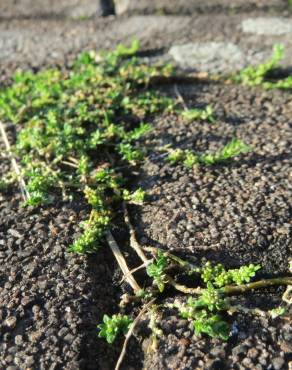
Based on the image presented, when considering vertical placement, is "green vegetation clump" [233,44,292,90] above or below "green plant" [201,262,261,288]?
above

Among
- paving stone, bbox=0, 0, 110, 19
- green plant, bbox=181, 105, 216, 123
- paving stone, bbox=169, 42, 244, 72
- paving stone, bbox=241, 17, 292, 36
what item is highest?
paving stone, bbox=0, 0, 110, 19

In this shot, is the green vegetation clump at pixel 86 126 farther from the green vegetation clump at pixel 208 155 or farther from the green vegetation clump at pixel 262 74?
the green vegetation clump at pixel 262 74

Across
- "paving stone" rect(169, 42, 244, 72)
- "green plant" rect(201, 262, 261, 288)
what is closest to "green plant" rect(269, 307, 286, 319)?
"green plant" rect(201, 262, 261, 288)

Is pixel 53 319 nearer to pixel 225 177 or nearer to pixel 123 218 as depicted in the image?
pixel 123 218

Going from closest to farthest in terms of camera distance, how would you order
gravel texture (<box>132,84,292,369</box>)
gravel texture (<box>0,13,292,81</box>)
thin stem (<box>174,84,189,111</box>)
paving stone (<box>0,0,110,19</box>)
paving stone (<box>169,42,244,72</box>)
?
gravel texture (<box>132,84,292,369</box>) < thin stem (<box>174,84,189,111</box>) < paving stone (<box>169,42,244,72</box>) < gravel texture (<box>0,13,292,81</box>) < paving stone (<box>0,0,110,19</box>)

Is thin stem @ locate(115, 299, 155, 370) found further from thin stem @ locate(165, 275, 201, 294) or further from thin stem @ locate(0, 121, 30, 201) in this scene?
thin stem @ locate(0, 121, 30, 201)

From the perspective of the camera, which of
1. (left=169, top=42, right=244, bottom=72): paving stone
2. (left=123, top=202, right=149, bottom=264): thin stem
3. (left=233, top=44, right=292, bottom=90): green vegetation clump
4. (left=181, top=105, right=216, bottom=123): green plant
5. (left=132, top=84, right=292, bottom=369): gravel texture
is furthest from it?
(left=169, top=42, right=244, bottom=72): paving stone

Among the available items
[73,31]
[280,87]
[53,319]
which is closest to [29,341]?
[53,319]
